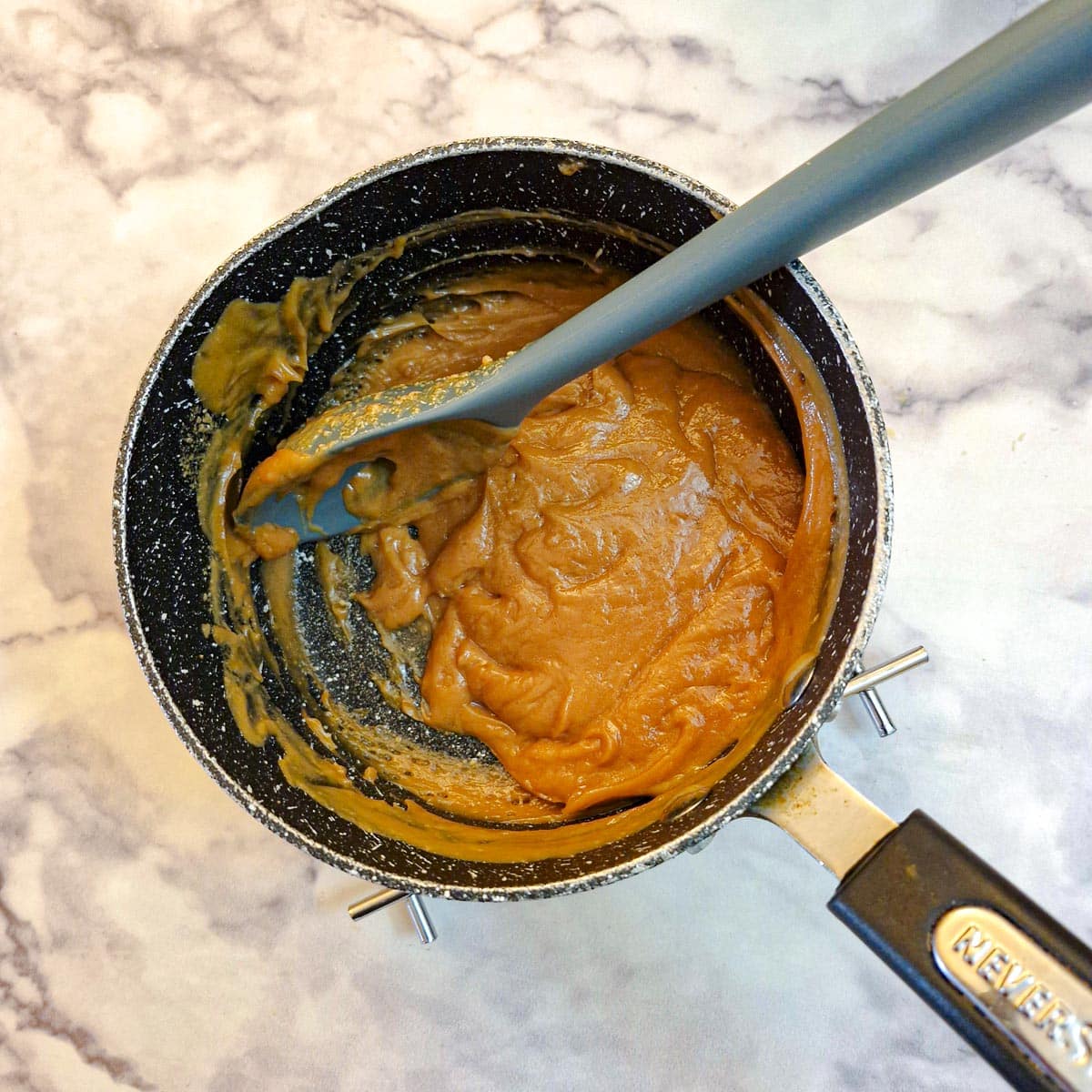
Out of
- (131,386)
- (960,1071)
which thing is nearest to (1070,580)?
(960,1071)

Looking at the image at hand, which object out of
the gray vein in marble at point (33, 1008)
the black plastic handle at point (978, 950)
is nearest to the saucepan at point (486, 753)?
the black plastic handle at point (978, 950)

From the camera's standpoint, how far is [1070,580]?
1.29 meters

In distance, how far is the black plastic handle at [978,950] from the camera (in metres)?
0.77

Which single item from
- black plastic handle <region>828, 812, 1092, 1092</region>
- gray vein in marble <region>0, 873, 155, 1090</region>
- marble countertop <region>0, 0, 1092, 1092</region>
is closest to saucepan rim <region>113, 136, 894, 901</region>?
black plastic handle <region>828, 812, 1092, 1092</region>

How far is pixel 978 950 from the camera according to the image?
810mm

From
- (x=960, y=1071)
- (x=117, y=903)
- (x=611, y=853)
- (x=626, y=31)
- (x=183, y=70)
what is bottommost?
(x=117, y=903)

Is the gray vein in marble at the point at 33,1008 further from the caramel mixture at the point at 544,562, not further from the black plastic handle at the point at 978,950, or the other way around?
the black plastic handle at the point at 978,950

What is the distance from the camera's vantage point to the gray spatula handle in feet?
2.06

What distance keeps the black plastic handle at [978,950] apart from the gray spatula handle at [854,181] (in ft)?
1.86

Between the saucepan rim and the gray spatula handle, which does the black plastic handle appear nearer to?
the saucepan rim

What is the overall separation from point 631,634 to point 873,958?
58 cm

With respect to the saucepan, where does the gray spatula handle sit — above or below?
above

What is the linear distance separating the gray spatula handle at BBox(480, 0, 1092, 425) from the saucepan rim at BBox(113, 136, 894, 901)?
0.15 meters

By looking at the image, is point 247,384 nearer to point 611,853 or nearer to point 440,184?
point 440,184
